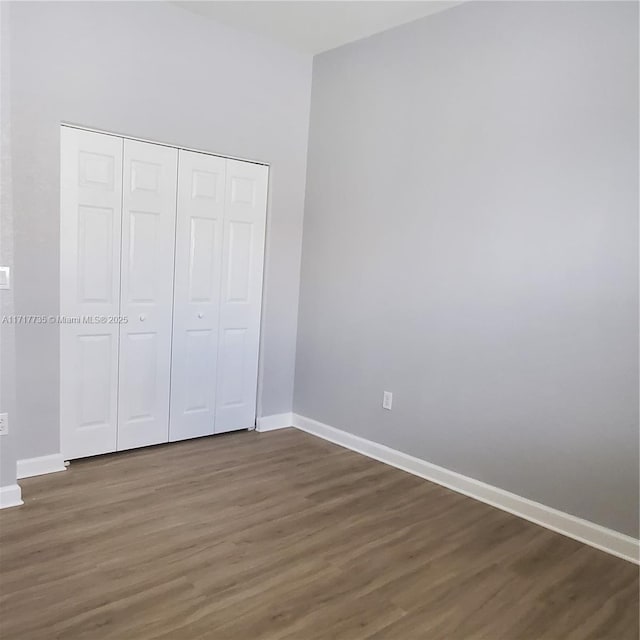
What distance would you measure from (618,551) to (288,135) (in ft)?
10.7

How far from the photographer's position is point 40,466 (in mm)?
3131

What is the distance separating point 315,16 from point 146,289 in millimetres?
2007

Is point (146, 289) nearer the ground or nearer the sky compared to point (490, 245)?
nearer the ground

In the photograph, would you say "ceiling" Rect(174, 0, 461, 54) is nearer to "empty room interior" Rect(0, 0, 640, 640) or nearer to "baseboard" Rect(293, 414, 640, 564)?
"empty room interior" Rect(0, 0, 640, 640)

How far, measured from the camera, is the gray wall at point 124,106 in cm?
294

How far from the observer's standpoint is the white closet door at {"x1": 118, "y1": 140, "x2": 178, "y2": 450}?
337 centimetres

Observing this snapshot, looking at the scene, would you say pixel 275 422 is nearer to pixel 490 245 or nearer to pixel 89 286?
pixel 89 286

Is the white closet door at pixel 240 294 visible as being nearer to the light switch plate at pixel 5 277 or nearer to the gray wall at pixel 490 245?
the gray wall at pixel 490 245

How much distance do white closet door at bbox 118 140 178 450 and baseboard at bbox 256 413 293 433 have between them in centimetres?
79

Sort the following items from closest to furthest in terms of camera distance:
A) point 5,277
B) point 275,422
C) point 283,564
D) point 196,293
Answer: point 283,564 < point 5,277 < point 196,293 < point 275,422

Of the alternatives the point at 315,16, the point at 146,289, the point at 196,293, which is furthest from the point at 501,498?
the point at 315,16

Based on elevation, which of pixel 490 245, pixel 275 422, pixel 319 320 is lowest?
pixel 275 422

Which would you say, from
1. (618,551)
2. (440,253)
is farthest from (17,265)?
(618,551)

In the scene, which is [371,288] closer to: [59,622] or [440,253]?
[440,253]
